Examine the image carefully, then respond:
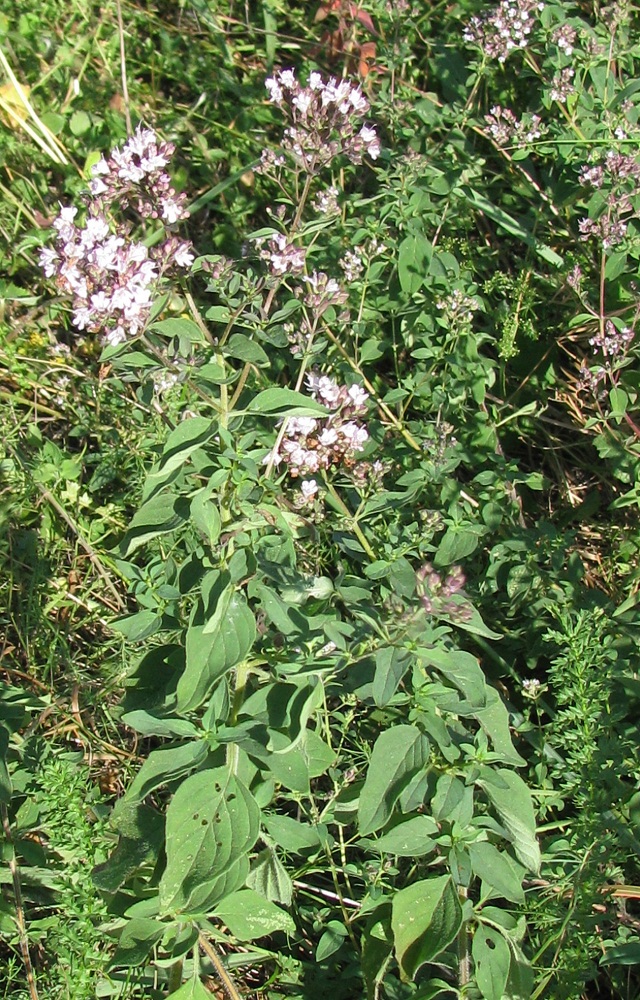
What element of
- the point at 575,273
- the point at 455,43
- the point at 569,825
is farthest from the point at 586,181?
the point at 569,825

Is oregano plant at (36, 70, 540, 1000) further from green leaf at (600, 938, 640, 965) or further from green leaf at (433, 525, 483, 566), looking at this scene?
green leaf at (600, 938, 640, 965)

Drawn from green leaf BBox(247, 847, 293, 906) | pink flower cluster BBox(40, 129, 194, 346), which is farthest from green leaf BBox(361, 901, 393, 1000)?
pink flower cluster BBox(40, 129, 194, 346)

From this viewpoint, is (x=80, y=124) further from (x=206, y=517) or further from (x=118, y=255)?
(x=206, y=517)

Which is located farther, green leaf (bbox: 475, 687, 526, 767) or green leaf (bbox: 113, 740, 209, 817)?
green leaf (bbox: 475, 687, 526, 767)

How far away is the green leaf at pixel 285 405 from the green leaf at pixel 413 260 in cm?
103

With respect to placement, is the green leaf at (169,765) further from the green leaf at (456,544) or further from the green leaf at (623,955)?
the green leaf at (623,955)

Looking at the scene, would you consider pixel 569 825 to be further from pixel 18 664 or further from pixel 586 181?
pixel 586 181

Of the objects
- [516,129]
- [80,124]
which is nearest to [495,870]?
[516,129]

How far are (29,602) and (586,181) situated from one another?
Result: 7.40 ft

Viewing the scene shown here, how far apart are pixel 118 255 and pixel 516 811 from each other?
160 cm

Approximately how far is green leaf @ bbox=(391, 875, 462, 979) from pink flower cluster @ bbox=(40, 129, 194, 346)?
1.47 metres

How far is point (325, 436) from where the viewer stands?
2391 millimetres

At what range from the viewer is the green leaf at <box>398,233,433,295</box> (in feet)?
9.77

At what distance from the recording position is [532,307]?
3.42 metres
